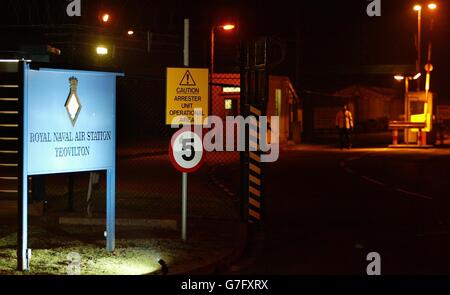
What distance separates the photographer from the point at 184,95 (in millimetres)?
10414

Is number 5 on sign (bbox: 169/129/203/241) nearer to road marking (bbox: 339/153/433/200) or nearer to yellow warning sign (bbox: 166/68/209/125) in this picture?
yellow warning sign (bbox: 166/68/209/125)

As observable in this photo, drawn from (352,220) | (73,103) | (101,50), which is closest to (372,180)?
(352,220)

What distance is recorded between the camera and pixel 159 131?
3759 cm

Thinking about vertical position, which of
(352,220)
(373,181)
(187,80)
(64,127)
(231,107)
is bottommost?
(352,220)

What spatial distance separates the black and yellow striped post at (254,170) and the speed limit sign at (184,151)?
5.41 feet

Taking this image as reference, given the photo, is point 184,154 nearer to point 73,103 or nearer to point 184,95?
point 184,95

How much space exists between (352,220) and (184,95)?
4101 mm

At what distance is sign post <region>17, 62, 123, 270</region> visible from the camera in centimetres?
835

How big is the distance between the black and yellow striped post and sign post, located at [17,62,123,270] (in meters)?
3.06

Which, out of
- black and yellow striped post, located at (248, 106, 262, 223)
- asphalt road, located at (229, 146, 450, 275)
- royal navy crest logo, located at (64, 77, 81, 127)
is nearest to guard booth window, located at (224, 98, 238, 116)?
asphalt road, located at (229, 146, 450, 275)

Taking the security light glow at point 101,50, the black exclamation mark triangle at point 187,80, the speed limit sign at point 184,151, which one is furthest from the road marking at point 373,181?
the security light glow at point 101,50

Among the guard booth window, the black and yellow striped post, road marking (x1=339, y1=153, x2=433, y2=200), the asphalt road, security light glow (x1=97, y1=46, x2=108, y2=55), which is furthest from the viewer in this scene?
the guard booth window

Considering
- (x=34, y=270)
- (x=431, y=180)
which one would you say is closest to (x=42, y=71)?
(x=34, y=270)
